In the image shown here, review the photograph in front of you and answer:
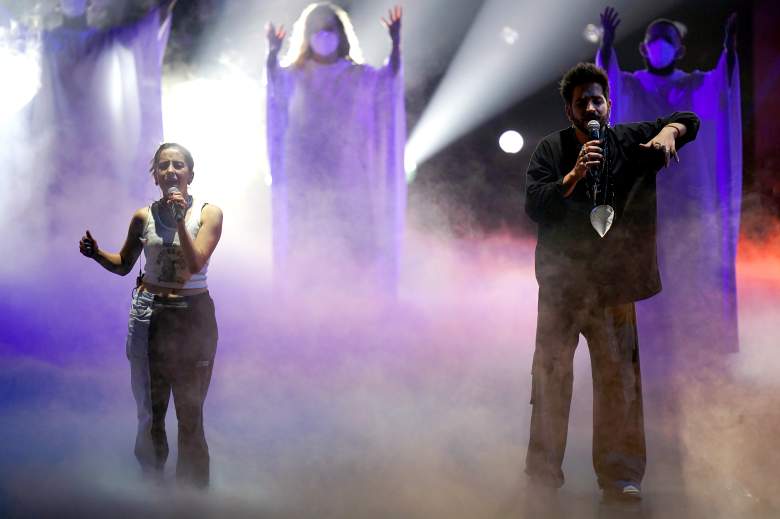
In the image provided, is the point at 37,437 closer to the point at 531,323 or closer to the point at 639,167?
the point at 531,323

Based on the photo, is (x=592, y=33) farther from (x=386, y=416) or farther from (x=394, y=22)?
(x=386, y=416)

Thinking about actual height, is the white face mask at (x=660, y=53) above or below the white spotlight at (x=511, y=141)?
above

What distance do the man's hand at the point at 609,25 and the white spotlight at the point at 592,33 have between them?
0.02 m

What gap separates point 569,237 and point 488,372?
926 mm

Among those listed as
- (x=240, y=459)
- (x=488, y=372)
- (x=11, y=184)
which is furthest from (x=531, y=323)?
(x=11, y=184)

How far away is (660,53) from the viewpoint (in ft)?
11.4

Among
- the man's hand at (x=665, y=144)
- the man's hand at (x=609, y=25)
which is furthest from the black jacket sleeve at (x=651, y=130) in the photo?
the man's hand at (x=609, y=25)

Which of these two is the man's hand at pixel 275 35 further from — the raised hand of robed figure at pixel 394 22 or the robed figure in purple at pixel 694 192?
the robed figure in purple at pixel 694 192

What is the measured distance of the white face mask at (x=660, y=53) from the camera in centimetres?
346

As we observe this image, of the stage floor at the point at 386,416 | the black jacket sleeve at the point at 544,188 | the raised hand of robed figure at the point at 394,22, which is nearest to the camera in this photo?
the black jacket sleeve at the point at 544,188

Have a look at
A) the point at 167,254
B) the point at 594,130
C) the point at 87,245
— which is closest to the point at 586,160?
the point at 594,130

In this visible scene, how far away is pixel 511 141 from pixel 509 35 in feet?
1.52

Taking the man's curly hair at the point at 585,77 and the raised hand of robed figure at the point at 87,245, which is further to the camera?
the raised hand of robed figure at the point at 87,245

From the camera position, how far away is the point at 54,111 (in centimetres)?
372
